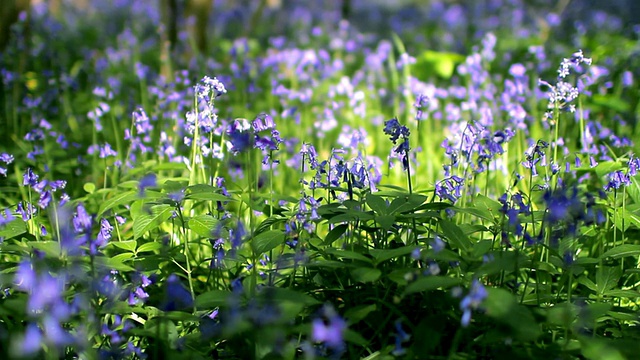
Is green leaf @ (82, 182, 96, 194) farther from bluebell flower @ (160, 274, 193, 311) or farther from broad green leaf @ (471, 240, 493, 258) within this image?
→ broad green leaf @ (471, 240, 493, 258)

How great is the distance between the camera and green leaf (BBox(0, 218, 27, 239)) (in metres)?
1.92

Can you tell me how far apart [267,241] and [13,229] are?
2.59 ft

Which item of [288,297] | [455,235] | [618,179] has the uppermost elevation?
[618,179]

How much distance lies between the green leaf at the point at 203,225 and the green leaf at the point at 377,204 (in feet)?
1.63

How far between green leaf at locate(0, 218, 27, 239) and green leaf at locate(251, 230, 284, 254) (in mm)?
727

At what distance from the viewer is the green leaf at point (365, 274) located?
1562 mm

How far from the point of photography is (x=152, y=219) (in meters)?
1.99

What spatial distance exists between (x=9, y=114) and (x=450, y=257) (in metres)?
3.52

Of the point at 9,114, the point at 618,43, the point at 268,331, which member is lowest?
the point at 268,331

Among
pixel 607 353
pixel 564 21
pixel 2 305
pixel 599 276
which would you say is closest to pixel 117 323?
pixel 2 305

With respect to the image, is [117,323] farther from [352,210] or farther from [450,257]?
[450,257]

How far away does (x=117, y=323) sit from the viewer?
6.12 ft

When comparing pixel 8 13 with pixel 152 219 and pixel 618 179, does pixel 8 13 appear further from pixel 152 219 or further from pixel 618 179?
pixel 618 179

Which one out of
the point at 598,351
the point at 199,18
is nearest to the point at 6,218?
the point at 598,351
